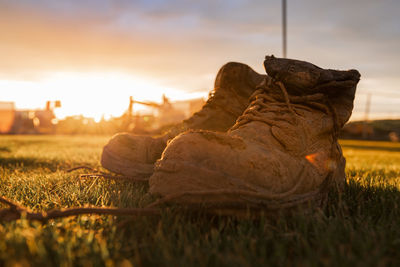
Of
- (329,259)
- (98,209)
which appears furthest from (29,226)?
(329,259)

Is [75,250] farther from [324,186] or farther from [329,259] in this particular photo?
[324,186]

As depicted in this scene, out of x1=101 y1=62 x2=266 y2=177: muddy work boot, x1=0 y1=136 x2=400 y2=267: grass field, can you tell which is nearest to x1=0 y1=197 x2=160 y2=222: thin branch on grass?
x1=0 y1=136 x2=400 y2=267: grass field

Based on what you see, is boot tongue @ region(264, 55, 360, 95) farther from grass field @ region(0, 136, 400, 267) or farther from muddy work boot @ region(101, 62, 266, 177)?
grass field @ region(0, 136, 400, 267)

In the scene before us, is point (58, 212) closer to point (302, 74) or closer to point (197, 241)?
point (197, 241)

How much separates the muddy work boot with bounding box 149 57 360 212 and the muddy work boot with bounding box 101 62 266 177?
0.26 m

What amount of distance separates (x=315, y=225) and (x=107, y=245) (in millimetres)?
615

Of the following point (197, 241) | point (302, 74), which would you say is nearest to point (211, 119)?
point (302, 74)

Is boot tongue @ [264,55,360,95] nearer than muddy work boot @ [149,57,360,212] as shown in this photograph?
No

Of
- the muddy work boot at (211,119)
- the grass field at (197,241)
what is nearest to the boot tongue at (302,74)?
the muddy work boot at (211,119)

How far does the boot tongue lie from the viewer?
1.32 m

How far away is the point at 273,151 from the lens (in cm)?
110

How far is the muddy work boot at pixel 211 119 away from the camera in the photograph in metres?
1.62

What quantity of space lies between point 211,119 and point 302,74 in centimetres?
63

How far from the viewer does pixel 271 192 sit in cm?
96
